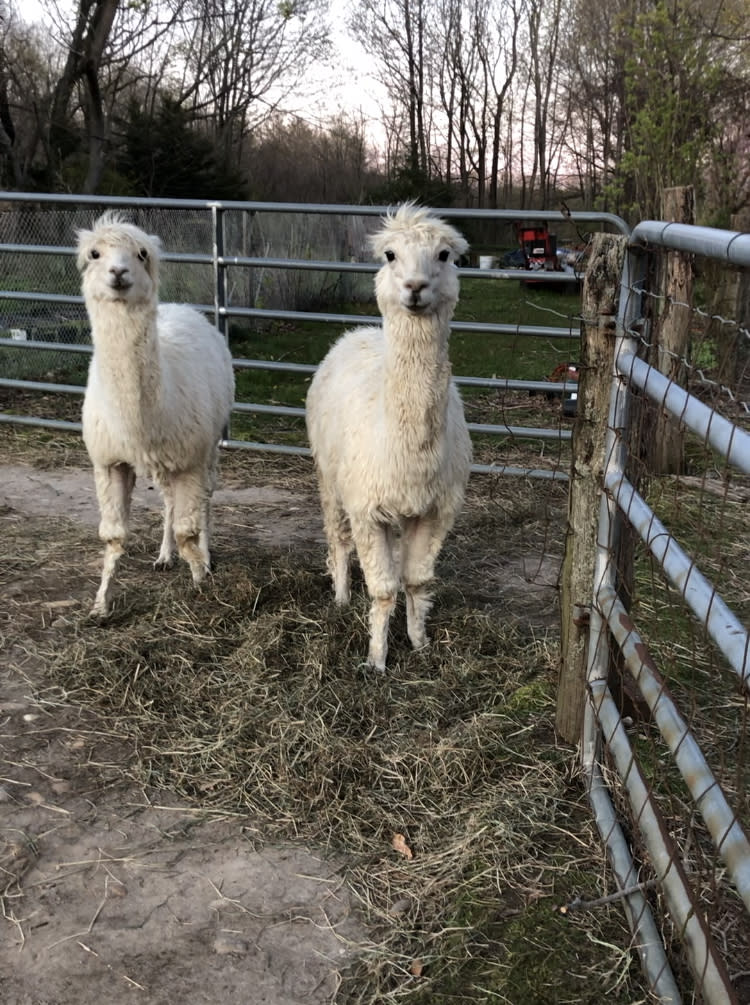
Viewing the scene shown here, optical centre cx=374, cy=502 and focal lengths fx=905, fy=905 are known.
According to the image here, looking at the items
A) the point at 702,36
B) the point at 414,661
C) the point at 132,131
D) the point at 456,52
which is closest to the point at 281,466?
the point at 414,661

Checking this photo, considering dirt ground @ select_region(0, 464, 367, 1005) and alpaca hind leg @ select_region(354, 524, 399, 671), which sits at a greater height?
alpaca hind leg @ select_region(354, 524, 399, 671)

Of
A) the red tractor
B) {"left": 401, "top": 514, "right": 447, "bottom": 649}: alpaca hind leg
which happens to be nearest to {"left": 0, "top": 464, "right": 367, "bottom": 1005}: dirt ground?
{"left": 401, "top": 514, "right": 447, "bottom": 649}: alpaca hind leg

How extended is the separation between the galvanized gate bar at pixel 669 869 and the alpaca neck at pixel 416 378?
1.27 metres

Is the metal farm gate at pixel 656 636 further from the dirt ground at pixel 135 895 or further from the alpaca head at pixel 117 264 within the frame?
the alpaca head at pixel 117 264

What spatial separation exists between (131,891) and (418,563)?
1752mm

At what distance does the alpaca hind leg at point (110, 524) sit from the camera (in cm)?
413

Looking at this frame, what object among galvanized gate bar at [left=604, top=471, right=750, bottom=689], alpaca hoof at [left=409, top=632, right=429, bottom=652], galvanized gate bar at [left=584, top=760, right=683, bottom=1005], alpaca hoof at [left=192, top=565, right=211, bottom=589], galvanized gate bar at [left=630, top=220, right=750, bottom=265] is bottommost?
galvanized gate bar at [left=584, top=760, right=683, bottom=1005]

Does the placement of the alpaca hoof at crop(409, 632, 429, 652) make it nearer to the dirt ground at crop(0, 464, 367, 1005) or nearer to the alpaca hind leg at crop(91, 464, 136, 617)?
the dirt ground at crop(0, 464, 367, 1005)

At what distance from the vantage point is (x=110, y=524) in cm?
414

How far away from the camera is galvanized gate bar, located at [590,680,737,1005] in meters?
1.77

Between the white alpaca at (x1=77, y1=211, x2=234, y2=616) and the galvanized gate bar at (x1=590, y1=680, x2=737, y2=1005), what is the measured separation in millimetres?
2353

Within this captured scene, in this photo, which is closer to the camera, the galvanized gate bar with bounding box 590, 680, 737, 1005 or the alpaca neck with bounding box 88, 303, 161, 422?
the galvanized gate bar with bounding box 590, 680, 737, 1005

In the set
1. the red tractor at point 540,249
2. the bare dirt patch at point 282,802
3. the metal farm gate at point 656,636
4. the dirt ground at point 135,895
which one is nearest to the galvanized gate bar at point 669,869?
the metal farm gate at point 656,636

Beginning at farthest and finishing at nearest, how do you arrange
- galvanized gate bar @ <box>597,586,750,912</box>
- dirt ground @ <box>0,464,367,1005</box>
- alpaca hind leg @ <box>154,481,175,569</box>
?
1. alpaca hind leg @ <box>154,481,175,569</box>
2. dirt ground @ <box>0,464,367,1005</box>
3. galvanized gate bar @ <box>597,586,750,912</box>
